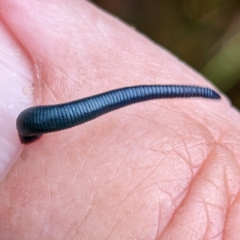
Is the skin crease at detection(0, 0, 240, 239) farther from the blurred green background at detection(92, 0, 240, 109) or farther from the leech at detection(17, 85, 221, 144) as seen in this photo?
the blurred green background at detection(92, 0, 240, 109)

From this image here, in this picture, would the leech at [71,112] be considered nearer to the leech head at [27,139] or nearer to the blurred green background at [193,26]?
the leech head at [27,139]

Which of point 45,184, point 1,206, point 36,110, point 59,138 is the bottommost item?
point 1,206

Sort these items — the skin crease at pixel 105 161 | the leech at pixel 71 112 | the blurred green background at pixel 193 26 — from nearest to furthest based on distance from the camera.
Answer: the leech at pixel 71 112 < the skin crease at pixel 105 161 < the blurred green background at pixel 193 26

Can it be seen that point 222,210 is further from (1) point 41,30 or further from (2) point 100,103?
(1) point 41,30

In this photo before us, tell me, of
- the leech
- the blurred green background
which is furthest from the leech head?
the blurred green background

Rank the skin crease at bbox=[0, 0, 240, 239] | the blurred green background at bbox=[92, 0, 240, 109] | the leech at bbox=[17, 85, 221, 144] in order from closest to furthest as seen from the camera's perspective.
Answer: the leech at bbox=[17, 85, 221, 144], the skin crease at bbox=[0, 0, 240, 239], the blurred green background at bbox=[92, 0, 240, 109]

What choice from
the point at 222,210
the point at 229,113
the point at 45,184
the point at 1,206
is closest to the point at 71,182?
the point at 45,184

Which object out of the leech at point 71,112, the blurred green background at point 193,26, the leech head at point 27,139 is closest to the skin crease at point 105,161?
the leech head at point 27,139
